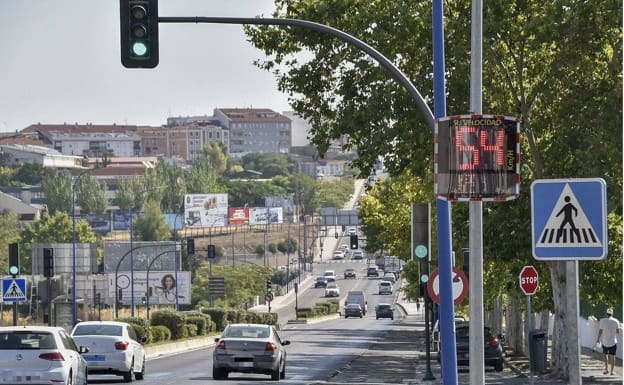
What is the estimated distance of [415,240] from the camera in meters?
34.6

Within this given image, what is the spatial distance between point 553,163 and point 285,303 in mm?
136311

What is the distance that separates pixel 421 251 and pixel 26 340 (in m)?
9.40

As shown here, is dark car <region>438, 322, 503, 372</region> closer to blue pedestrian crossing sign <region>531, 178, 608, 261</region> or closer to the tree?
the tree

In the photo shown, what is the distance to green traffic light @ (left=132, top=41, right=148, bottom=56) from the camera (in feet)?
73.4

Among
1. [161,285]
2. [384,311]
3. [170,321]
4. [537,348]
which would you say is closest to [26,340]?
[537,348]

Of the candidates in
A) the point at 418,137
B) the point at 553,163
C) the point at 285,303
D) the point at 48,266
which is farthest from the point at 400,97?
the point at 285,303

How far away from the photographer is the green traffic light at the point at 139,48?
880 inches

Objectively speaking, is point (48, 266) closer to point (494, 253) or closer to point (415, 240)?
point (494, 253)

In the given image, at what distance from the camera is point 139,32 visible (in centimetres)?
2239

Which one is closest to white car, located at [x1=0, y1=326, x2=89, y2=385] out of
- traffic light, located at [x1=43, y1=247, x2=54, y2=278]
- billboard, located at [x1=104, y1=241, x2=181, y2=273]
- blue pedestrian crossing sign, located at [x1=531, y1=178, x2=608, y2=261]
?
blue pedestrian crossing sign, located at [x1=531, y1=178, x2=608, y2=261]

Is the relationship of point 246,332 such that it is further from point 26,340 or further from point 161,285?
point 161,285

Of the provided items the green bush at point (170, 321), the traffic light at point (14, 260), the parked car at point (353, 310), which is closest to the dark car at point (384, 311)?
the parked car at point (353, 310)

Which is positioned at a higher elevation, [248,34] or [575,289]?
[248,34]

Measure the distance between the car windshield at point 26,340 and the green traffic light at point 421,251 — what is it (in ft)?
29.5
